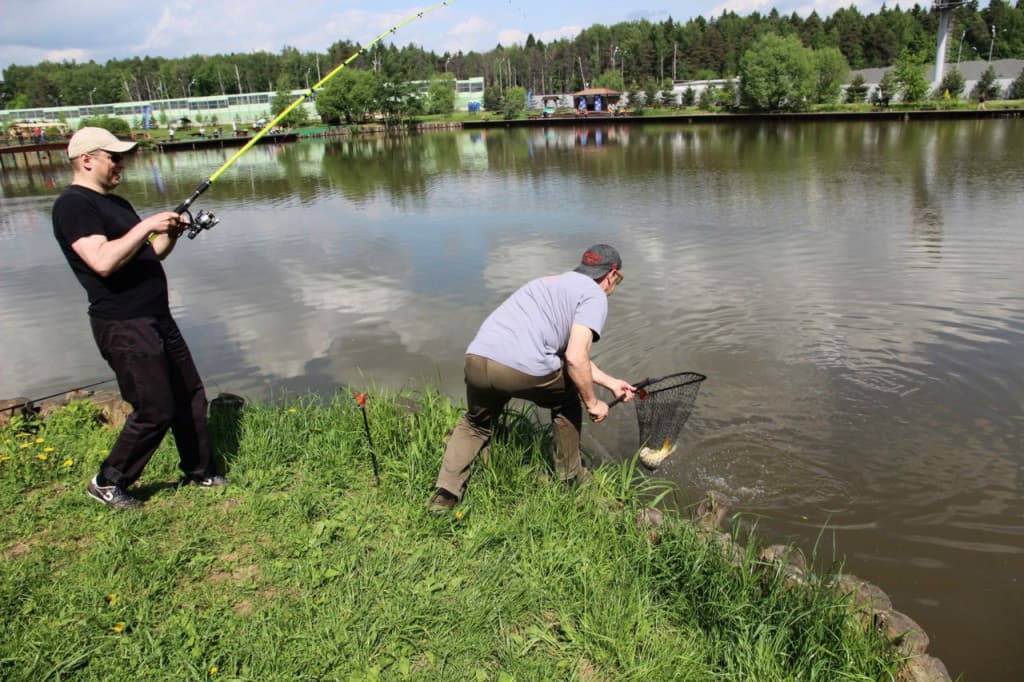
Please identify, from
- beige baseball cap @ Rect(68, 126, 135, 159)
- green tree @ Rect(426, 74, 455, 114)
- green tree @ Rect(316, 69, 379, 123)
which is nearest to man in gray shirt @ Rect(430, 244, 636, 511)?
beige baseball cap @ Rect(68, 126, 135, 159)

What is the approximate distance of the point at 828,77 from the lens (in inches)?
2926

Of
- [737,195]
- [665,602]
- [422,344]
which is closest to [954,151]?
[737,195]

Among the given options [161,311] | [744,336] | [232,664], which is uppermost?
[161,311]

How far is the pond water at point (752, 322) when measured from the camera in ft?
17.3

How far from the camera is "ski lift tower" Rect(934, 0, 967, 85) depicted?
234ft

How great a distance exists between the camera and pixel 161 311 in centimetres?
415

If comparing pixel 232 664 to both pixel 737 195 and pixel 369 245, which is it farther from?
pixel 737 195

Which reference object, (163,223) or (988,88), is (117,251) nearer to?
(163,223)

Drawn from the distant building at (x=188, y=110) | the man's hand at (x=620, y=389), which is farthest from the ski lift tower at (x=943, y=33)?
the man's hand at (x=620, y=389)

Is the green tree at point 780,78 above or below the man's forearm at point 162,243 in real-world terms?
above

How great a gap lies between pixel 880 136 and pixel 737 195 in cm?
2580

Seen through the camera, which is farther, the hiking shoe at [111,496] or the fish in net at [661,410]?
the fish in net at [661,410]

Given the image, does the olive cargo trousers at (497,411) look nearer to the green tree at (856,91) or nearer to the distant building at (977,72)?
the distant building at (977,72)

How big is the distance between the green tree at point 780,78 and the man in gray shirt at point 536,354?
75.5 metres
